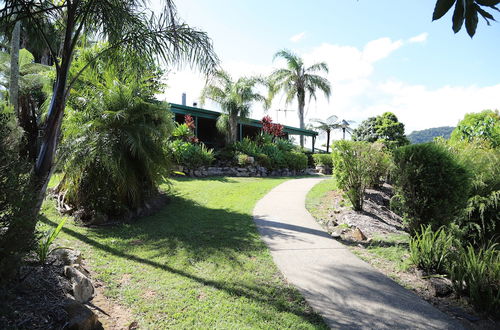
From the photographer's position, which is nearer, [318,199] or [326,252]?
[326,252]

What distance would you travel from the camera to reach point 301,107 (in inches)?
963

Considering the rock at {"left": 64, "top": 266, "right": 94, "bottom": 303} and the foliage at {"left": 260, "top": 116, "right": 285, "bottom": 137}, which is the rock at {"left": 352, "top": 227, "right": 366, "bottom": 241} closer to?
the rock at {"left": 64, "top": 266, "right": 94, "bottom": 303}

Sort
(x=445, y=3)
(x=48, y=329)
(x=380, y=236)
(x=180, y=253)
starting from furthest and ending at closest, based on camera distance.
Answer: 1. (x=380, y=236)
2. (x=180, y=253)
3. (x=48, y=329)
4. (x=445, y=3)

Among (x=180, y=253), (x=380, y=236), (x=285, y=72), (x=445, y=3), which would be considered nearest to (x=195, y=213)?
(x=180, y=253)

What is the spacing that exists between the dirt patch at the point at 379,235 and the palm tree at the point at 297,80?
1604 cm

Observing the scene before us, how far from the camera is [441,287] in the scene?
10.6 feet

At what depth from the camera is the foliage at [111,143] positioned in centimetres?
559

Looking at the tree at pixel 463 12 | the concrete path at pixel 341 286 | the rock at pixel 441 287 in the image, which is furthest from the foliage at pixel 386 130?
the tree at pixel 463 12

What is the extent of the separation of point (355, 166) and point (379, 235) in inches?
73.2

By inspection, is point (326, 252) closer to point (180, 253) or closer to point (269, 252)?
point (269, 252)

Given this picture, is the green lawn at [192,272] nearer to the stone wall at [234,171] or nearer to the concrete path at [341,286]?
the concrete path at [341,286]

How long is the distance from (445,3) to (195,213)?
5.84 metres

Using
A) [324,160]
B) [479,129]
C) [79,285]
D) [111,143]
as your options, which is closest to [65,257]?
[79,285]

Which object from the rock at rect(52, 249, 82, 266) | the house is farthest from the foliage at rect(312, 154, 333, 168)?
the rock at rect(52, 249, 82, 266)
